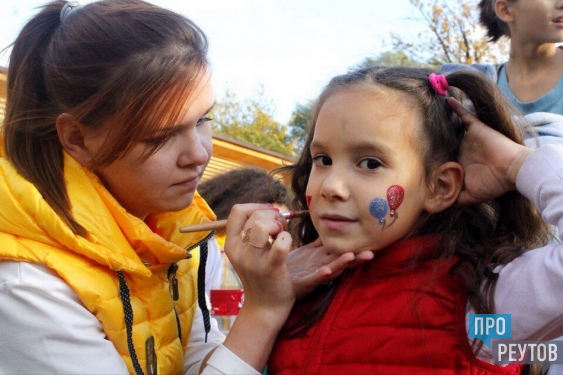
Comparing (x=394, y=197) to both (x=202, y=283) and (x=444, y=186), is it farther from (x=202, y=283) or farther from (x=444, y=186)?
(x=202, y=283)

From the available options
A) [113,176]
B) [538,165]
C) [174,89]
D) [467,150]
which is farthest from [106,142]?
[538,165]

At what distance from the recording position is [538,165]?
1521mm

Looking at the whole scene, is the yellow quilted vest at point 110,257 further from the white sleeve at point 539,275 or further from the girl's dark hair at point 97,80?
the white sleeve at point 539,275

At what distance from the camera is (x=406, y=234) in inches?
66.1

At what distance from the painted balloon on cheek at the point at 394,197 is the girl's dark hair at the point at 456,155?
0.36 ft

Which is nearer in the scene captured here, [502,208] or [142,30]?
[502,208]

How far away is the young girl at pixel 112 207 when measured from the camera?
1640 millimetres

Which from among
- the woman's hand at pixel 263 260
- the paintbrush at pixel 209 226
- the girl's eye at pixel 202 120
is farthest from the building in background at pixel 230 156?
the woman's hand at pixel 263 260

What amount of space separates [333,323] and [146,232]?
2.03ft

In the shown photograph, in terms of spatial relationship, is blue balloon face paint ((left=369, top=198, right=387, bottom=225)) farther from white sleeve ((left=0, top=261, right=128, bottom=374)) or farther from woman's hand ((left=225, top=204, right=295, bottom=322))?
white sleeve ((left=0, top=261, right=128, bottom=374))

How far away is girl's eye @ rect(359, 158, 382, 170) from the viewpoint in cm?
160

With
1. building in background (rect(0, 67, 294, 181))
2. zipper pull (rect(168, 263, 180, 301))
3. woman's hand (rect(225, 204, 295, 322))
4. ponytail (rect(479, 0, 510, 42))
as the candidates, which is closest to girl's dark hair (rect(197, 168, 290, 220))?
ponytail (rect(479, 0, 510, 42))

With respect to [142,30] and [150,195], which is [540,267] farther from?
[142,30]

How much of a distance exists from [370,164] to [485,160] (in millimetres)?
318
